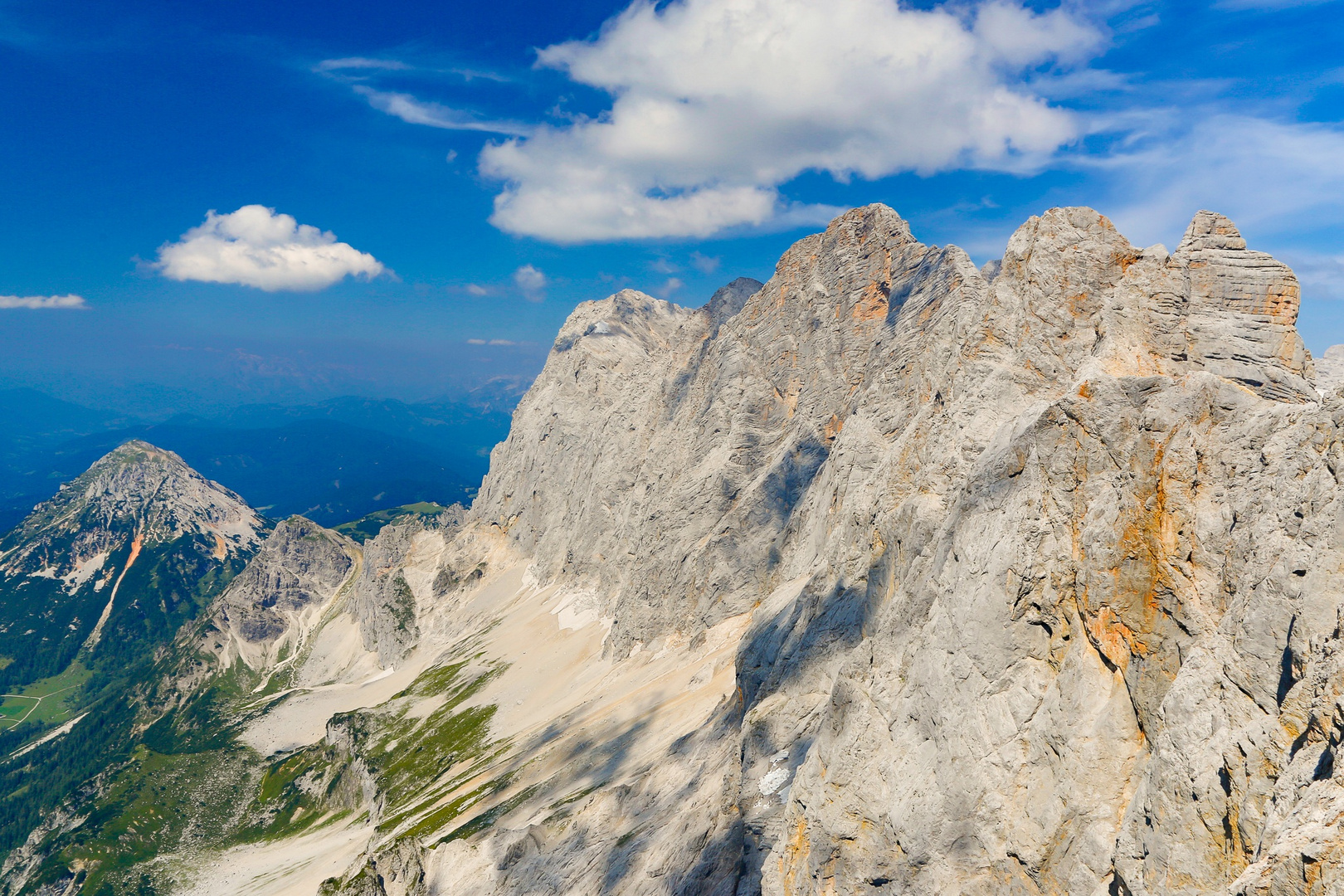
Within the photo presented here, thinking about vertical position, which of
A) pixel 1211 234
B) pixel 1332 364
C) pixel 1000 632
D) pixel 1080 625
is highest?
pixel 1332 364

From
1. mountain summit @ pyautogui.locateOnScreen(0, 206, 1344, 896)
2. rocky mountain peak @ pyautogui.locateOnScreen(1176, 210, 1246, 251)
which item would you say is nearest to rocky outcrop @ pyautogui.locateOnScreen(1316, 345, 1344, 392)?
mountain summit @ pyautogui.locateOnScreen(0, 206, 1344, 896)

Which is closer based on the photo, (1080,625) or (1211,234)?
(1080,625)

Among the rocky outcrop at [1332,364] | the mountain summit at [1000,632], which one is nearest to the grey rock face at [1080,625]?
the mountain summit at [1000,632]

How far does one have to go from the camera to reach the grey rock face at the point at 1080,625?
15.9 metres

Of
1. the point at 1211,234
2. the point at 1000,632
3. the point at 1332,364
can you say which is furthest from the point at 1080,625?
the point at 1332,364

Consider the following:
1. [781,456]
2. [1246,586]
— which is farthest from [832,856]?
[781,456]

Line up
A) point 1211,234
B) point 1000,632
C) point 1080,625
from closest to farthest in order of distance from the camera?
1. point 1080,625
2. point 1000,632
3. point 1211,234

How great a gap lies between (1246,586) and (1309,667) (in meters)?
3.42

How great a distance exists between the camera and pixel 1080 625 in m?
23.1

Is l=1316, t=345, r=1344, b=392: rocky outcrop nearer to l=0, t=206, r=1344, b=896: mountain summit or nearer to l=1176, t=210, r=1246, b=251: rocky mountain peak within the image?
l=0, t=206, r=1344, b=896: mountain summit

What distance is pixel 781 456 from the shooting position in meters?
107

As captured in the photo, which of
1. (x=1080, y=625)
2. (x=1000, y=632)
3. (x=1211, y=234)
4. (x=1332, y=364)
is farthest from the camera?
(x=1332, y=364)

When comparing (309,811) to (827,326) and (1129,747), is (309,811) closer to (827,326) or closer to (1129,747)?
(827,326)

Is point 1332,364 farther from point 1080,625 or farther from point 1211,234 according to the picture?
point 1080,625
